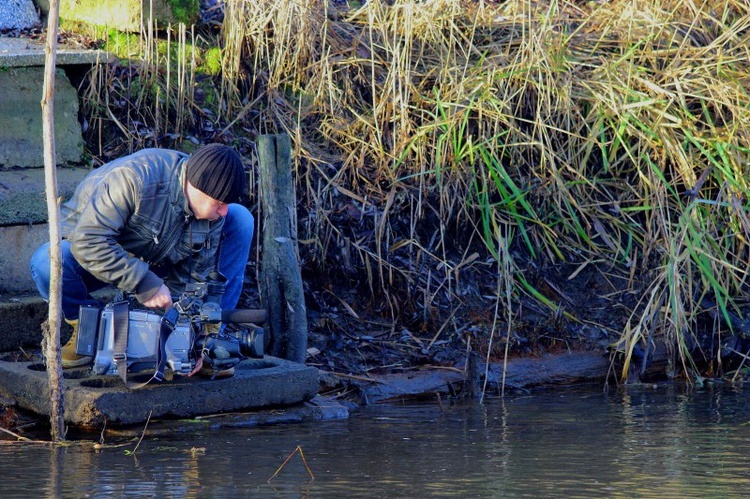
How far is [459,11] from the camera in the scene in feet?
26.0

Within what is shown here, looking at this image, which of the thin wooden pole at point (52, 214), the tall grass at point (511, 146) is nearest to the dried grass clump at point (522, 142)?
the tall grass at point (511, 146)

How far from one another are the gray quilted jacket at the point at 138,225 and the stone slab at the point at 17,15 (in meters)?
3.26

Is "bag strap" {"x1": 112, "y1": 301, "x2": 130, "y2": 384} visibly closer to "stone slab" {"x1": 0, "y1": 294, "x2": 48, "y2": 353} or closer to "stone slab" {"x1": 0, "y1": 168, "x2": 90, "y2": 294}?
"stone slab" {"x1": 0, "y1": 294, "x2": 48, "y2": 353}

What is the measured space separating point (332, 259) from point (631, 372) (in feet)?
6.32

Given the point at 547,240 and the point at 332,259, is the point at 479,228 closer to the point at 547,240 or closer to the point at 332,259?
the point at 547,240

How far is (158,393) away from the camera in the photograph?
A: 196 inches

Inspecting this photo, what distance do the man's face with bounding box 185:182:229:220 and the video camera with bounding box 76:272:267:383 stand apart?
1.06 ft

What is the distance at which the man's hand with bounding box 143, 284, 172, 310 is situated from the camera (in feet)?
16.2

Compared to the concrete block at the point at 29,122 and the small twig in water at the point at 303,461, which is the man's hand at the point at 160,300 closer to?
the small twig in water at the point at 303,461

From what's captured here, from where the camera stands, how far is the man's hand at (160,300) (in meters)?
4.94

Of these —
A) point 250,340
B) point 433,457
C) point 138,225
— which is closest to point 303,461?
point 433,457

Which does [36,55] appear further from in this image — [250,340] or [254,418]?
[254,418]

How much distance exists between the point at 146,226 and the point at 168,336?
1.84 ft

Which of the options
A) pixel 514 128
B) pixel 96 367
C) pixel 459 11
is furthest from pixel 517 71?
pixel 96 367
